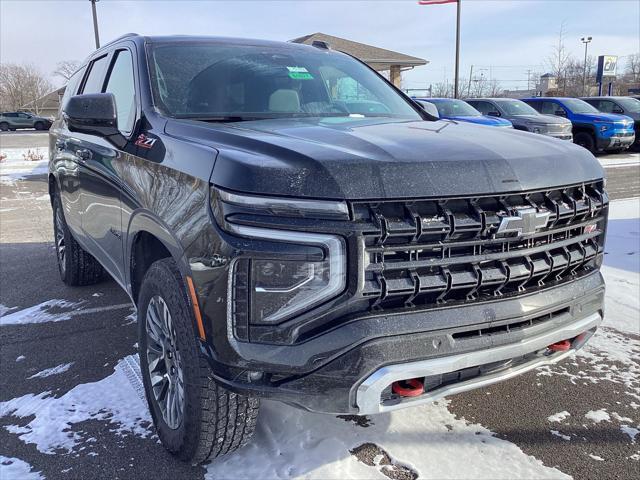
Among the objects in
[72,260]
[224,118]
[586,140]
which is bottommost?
[72,260]

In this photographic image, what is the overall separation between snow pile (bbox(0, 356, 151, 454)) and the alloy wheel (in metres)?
0.34

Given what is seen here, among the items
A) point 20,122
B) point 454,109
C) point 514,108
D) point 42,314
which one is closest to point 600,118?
point 514,108

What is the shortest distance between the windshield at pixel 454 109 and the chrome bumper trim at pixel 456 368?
12446mm

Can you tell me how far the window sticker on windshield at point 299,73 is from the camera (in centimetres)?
342

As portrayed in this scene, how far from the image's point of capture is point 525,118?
595 inches

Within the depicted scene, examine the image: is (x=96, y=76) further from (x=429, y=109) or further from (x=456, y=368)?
(x=456, y=368)

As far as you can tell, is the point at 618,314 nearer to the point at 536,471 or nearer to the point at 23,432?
the point at 536,471

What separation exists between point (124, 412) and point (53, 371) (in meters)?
0.81

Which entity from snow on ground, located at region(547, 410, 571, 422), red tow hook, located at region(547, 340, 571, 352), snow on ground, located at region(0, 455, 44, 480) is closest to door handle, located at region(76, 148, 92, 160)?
snow on ground, located at region(0, 455, 44, 480)

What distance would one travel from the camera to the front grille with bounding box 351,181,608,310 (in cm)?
190

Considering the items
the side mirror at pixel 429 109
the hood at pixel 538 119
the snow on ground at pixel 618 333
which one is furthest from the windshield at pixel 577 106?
the side mirror at pixel 429 109

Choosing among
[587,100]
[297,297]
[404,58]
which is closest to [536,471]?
[297,297]

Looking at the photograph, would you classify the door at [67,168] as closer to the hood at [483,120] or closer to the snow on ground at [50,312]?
the snow on ground at [50,312]

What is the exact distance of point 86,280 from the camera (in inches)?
201
